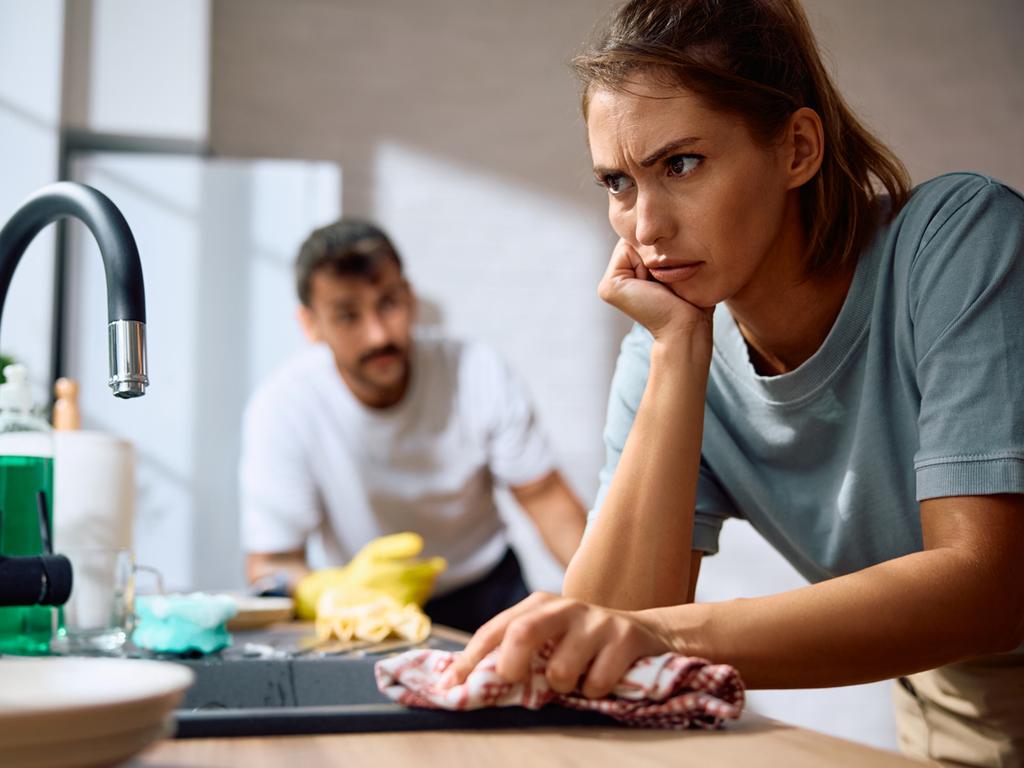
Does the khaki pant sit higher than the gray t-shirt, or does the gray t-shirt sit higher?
the gray t-shirt

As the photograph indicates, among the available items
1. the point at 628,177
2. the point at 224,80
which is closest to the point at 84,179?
the point at 224,80

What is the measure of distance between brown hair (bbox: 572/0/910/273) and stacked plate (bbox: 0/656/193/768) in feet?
2.32

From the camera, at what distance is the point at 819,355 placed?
3.51 feet

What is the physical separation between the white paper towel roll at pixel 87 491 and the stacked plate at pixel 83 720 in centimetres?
68

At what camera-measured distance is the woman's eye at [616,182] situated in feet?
3.37

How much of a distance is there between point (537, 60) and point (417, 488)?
8.32ft

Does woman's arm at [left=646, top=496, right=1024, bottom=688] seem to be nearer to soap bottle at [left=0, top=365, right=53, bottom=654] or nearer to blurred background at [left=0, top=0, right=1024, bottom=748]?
soap bottle at [left=0, top=365, right=53, bottom=654]

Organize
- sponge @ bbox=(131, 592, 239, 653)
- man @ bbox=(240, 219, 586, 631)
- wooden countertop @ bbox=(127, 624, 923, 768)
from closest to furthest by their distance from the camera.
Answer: wooden countertop @ bbox=(127, 624, 923, 768)
sponge @ bbox=(131, 592, 239, 653)
man @ bbox=(240, 219, 586, 631)

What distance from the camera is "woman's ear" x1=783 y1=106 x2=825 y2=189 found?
42.3 inches

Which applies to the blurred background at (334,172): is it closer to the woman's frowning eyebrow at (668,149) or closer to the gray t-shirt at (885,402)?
the gray t-shirt at (885,402)

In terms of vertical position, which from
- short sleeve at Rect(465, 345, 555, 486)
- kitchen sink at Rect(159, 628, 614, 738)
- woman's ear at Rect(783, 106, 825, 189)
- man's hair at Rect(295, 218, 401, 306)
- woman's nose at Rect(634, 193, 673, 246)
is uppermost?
man's hair at Rect(295, 218, 401, 306)

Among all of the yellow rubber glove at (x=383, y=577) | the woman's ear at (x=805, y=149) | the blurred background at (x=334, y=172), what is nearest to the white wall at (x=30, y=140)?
the blurred background at (x=334, y=172)

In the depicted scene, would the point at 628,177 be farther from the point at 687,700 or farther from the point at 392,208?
the point at 392,208

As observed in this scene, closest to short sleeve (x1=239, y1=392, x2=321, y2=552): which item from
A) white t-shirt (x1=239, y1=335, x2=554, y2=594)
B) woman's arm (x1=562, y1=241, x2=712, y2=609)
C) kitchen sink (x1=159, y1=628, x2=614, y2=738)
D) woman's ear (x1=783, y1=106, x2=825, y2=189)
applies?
white t-shirt (x1=239, y1=335, x2=554, y2=594)
